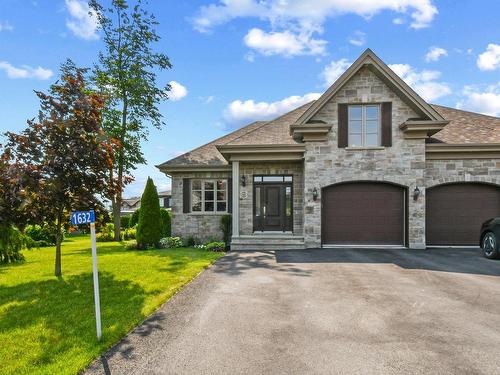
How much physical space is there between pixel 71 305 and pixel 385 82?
13.0 m

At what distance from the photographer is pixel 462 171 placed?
12.6m

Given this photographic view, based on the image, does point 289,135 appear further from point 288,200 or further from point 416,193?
point 416,193

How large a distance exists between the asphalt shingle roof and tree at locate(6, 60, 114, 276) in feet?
18.3

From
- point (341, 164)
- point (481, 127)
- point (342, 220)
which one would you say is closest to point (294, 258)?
point (342, 220)

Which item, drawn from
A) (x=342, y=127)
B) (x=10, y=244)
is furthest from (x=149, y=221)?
(x=342, y=127)

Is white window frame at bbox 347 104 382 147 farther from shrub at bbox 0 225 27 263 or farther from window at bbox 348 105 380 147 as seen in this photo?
shrub at bbox 0 225 27 263

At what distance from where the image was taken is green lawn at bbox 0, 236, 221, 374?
3.92m

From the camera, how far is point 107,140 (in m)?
8.24

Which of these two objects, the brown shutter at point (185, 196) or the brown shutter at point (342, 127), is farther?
the brown shutter at point (185, 196)

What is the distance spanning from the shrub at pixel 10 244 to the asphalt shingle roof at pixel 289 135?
6389mm

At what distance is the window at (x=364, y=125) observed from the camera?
12.6m

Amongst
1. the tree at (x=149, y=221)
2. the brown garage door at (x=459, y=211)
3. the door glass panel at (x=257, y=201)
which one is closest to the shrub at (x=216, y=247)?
the door glass panel at (x=257, y=201)

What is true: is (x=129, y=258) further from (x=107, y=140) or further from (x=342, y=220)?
(x=342, y=220)

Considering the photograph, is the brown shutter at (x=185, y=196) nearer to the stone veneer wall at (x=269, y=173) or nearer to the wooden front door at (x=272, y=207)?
the stone veneer wall at (x=269, y=173)
